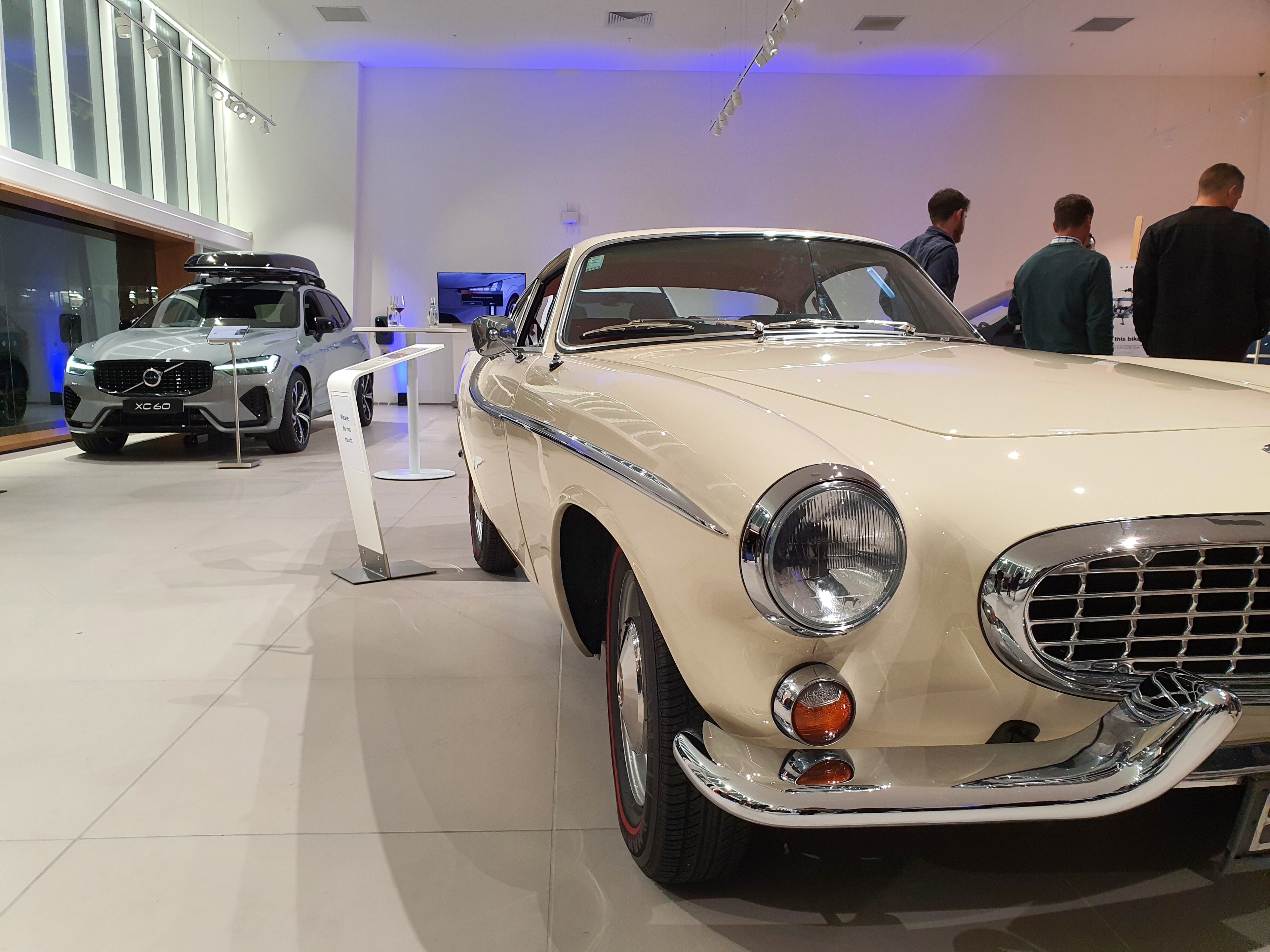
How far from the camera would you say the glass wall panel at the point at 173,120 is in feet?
35.5

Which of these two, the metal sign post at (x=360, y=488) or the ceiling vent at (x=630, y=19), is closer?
the metal sign post at (x=360, y=488)

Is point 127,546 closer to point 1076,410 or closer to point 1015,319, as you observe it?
point 1076,410

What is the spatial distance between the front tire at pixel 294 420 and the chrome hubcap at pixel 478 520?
4.28 metres

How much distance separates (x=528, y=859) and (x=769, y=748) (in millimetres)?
A: 709

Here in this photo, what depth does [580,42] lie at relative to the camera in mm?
11016

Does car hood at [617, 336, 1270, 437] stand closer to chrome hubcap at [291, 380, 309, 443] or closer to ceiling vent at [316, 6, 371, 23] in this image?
chrome hubcap at [291, 380, 309, 443]

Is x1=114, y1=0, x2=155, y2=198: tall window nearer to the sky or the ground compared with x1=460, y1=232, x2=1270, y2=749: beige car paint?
nearer to the sky

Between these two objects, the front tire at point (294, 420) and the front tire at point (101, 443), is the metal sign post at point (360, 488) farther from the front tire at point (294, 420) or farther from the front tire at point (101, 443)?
the front tire at point (101, 443)

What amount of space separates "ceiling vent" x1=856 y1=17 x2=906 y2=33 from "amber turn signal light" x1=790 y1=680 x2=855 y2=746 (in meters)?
10.7

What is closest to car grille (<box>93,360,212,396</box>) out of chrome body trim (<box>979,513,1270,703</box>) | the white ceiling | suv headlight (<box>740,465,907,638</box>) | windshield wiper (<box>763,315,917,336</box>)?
the white ceiling

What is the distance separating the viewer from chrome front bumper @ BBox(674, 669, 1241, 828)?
1.07 meters

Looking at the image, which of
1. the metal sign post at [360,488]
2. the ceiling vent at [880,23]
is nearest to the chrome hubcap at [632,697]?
the metal sign post at [360,488]

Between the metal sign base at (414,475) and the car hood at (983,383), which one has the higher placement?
the car hood at (983,383)

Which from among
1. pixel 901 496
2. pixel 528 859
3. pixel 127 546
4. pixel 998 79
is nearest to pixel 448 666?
pixel 528 859
